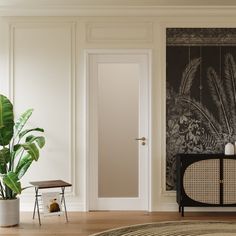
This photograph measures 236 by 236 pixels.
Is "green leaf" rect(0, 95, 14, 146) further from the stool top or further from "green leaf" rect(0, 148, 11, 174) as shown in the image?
the stool top

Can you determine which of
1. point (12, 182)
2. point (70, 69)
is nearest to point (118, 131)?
point (70, 69)

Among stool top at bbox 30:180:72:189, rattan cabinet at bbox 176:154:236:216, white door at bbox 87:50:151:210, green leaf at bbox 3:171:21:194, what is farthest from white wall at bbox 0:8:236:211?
green leaf at bbox 3:171:21:194

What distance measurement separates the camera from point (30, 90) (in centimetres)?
595

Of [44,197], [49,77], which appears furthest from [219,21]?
[44,197]

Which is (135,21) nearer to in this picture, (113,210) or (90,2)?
(90,2)

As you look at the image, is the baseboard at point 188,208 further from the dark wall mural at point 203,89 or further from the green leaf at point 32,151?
the green leaf at point 32,151

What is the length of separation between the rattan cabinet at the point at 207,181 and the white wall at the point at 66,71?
37cm

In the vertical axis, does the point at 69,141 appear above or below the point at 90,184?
above

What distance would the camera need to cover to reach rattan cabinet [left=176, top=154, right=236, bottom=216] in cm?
563

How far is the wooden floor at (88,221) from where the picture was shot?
4.91 m

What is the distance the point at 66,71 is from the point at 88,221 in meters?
1.89

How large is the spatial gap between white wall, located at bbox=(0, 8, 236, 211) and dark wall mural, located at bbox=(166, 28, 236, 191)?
14 centimetres

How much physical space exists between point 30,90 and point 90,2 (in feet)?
4.41

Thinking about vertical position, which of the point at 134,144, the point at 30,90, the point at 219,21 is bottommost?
the point at 134,144
